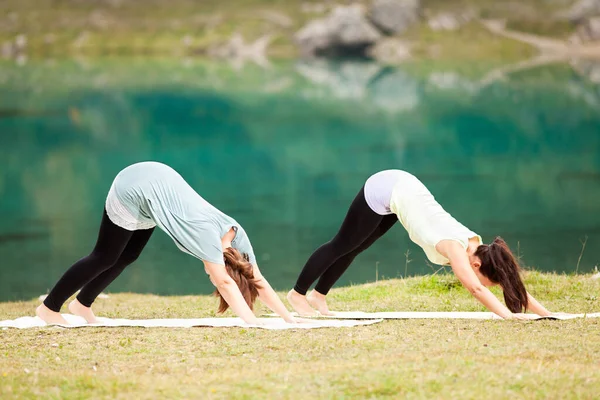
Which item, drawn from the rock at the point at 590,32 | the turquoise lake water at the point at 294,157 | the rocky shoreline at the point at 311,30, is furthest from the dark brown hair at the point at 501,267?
the rock at the point at 590,32

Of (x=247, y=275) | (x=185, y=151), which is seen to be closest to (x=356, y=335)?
(x=247, y=275)

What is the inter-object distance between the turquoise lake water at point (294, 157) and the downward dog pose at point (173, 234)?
10.9m

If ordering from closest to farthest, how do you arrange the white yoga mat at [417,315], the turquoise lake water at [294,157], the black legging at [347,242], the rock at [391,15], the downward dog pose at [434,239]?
the downward dog pose at [434,239], the black legging at [347,242], the white yoga mat at [417,315], the turquoise lake water at [294,157], the rock at [391,15]

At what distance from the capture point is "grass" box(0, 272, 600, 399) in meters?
5.71

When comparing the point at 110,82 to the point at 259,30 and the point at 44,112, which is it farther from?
the point at 259,30

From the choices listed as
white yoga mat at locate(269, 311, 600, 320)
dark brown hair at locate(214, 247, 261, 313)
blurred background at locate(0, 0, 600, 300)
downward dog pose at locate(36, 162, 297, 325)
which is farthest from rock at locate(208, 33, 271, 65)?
dark brown hair at locate(214, 247, 261, 313)

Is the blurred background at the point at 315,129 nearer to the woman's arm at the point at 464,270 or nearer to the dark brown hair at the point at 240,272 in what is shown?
the woman's arm at the point at 464,270

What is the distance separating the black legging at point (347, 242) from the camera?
351 inches

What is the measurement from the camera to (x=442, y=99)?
65125 millimetres

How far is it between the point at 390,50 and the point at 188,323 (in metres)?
112

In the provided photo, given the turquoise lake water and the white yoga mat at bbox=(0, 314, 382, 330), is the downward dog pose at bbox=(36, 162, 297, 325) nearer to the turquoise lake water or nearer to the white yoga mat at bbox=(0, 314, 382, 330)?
the white yoga mat at bbox=(0, 314, 382, 330)

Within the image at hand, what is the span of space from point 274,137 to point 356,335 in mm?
42325

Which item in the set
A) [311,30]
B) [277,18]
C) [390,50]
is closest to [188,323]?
[390,50]

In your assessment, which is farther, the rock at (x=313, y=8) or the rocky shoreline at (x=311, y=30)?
the rock at (x=313, y=8)
